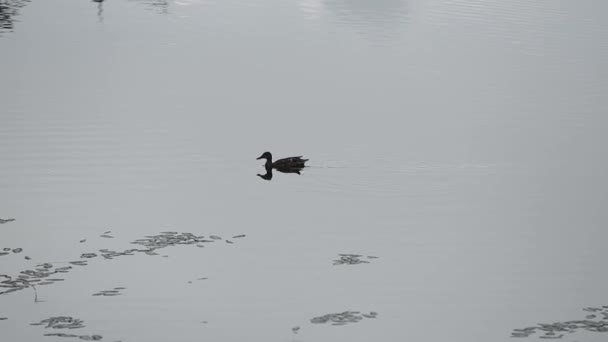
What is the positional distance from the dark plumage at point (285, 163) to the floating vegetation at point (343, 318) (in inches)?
418

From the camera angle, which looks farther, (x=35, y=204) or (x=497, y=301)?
(x=35, y=204)

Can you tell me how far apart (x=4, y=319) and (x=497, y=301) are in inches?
364

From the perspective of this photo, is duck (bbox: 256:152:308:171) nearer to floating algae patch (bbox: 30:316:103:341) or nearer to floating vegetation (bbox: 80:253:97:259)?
floating vegetation (bbox: 80:253:97:259)

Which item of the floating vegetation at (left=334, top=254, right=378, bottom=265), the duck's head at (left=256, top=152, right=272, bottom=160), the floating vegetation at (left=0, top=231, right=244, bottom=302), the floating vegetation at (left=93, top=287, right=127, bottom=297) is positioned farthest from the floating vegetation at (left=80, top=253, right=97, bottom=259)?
the duck's head at (left=256, top=152, right=272, bottom=160)

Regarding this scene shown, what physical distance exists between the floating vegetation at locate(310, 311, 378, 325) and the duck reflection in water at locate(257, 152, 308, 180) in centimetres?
1053

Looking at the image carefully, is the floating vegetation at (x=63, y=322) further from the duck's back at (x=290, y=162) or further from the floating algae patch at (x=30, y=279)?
the duck's back at (x=290, y=162)

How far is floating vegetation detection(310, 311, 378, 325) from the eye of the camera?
17094 mm

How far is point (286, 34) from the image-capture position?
56.2 m

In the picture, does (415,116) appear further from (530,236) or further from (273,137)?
(530,236)

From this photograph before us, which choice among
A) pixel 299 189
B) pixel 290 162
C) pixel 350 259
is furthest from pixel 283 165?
pixel 350 259

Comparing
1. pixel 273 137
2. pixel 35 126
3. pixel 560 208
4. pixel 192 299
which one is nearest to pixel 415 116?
pixel 273 137

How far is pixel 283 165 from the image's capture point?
27.9m

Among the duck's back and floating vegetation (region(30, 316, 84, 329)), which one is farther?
the duck's back

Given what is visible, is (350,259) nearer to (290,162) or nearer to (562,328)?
(562,328)
